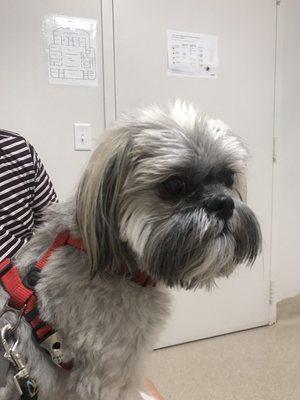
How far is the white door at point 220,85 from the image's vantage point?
79.4 inches

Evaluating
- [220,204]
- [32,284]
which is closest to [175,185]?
[220,204]

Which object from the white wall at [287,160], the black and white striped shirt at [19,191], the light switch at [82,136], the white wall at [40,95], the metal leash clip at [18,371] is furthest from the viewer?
the white wall at [287,160]

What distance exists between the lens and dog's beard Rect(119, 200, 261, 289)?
758 mm

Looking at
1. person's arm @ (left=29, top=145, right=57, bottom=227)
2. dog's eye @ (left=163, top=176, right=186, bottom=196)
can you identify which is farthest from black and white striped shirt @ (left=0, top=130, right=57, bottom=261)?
dog's eye @ (left=163, top=176, right=186, bottom=196)

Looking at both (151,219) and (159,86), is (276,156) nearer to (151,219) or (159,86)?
(159,86)

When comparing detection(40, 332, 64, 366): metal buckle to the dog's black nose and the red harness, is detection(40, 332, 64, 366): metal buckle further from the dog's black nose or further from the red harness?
the dog's black nose

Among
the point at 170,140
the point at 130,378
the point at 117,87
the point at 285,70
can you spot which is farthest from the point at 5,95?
the point at 285,70

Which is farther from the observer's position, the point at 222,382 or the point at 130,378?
the point at 222,382

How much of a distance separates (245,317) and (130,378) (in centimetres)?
185

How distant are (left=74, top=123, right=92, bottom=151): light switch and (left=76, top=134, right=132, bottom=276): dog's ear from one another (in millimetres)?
1206

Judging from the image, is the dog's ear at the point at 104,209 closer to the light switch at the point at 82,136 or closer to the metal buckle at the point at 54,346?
the metal buckle at the point at 54,346

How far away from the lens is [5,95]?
181 centimetres

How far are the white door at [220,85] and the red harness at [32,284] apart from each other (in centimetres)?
114

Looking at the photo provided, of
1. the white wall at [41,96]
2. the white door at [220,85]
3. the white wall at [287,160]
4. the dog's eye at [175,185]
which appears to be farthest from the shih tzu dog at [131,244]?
the white wall at [287,160]
